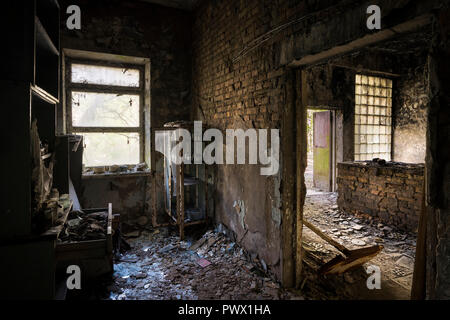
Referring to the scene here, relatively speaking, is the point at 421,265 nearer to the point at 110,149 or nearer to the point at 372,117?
the point at 110,149

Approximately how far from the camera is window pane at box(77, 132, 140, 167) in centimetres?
446

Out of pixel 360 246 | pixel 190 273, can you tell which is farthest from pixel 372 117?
pixel 190 273

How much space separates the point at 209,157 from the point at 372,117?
4.89 m

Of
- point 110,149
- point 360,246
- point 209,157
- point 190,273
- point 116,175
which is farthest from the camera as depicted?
point 110,149

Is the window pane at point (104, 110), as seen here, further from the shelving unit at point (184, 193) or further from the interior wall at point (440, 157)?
the interior wall at point (440, 157)

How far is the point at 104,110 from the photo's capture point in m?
4.53

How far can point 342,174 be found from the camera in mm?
5191

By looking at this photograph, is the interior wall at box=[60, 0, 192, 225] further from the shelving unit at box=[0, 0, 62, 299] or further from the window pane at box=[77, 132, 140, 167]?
the shelving unit at box=[0, 0, 62, 299]

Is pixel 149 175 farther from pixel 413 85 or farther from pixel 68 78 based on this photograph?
pixel 413 85

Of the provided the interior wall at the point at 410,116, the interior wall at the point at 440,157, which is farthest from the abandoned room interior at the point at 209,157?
the interior wall at the point at 410,116

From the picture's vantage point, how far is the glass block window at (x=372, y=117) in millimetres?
6457

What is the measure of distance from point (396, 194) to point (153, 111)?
4343mm

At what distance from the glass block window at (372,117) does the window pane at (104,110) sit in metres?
5.21
